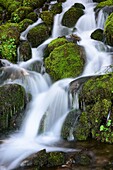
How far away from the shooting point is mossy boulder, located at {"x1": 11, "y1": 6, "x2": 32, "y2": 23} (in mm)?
13703

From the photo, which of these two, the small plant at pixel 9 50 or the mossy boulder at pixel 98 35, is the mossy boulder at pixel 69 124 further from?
the mossy boulder at pixel 98 35

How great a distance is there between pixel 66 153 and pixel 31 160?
822 millimetres

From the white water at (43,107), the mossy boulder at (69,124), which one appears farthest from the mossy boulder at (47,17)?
the mossy boulder at (69,124)

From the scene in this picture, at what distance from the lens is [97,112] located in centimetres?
700

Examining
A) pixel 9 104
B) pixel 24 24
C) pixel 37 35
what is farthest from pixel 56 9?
pixel 9 104

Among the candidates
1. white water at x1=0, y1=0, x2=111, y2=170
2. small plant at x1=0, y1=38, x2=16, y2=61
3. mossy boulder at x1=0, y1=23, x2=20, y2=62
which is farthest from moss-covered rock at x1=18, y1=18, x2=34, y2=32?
small plant at x1=0, y1=38, x2=16, y2=61

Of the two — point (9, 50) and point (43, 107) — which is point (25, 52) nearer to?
point (9, 50)

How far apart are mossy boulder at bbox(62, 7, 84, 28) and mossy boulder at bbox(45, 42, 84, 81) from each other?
305 centimetres

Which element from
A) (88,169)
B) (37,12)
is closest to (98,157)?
(88,169)

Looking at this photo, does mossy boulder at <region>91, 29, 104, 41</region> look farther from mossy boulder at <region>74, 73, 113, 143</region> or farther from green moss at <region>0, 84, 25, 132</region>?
green moss at <region>0, 84, 25, 132</region>

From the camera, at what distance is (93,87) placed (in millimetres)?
7320

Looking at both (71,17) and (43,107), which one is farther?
(71,17)

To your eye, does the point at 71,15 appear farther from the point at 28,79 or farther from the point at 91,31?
the point at 28,79

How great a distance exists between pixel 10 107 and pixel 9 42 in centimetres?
394
